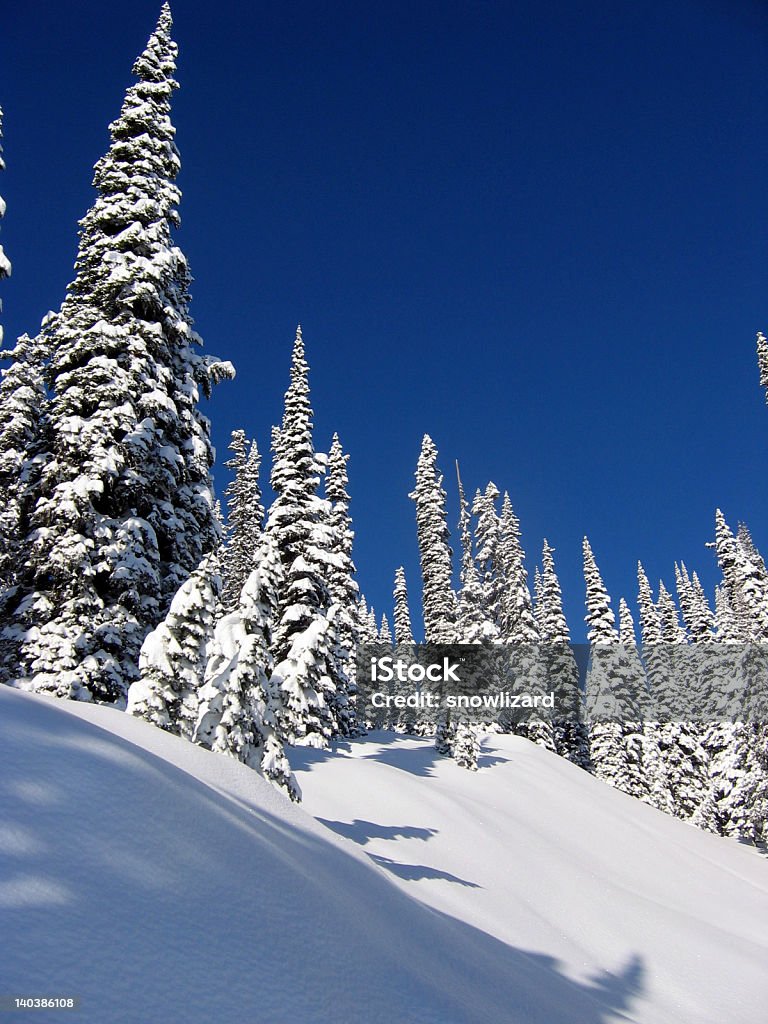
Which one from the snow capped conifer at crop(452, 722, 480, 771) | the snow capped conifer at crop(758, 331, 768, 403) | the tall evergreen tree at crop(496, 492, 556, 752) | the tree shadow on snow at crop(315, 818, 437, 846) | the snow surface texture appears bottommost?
the tree shadow on snow at crop(315, 818, 437, 846)

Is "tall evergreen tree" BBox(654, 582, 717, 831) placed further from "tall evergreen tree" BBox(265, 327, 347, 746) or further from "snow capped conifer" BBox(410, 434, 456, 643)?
"tall evergreen tree" BBox(265, 327, 347, 746)

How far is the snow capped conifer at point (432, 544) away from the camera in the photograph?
37469mm

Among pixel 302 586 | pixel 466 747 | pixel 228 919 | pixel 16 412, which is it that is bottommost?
pixel 466 747

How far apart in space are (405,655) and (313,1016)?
49283 mm

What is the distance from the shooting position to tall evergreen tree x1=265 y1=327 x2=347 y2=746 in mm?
23844

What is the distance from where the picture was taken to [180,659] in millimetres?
11203

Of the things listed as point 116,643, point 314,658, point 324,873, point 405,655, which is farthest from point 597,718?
point 324,873

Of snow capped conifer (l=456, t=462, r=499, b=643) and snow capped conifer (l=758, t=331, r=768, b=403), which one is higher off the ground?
snow capped conifer (l=758, t=331, r=768, b=403)

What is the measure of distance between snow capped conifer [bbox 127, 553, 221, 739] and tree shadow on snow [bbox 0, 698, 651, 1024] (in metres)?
6.25

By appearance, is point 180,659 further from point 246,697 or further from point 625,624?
point 625,624

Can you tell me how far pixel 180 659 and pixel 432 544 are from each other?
30.0 meters

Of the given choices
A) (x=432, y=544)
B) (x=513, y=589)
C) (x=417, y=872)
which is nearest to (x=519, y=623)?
(x=513, y=589)

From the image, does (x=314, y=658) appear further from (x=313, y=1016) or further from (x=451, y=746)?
(x=313, y=1016)

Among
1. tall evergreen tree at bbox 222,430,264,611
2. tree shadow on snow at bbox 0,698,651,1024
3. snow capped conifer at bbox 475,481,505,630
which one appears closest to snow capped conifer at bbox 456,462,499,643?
snow capped conifer at bbox 475,481,505,630
